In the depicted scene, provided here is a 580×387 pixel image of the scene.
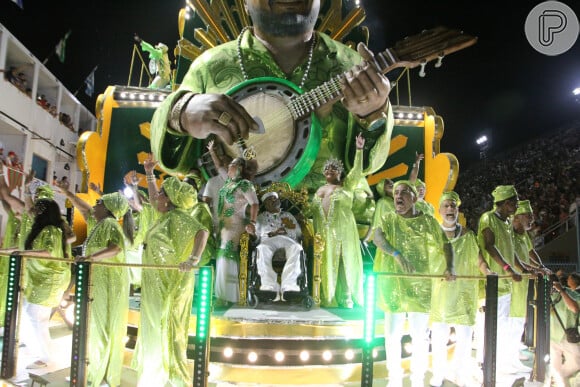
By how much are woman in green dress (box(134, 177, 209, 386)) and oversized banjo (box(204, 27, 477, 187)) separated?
4.01 ft

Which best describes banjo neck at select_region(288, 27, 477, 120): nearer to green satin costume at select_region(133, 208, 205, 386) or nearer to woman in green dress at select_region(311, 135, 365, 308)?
woman in green dress at select_region(311, 135, 365, 308)

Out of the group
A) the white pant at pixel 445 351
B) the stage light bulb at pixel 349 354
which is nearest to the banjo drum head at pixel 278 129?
the stage light bulb at pixel 349 354

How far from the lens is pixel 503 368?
3967 mm

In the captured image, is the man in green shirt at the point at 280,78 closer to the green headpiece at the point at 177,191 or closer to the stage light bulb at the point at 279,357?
the green headpiece at the point at 177,191

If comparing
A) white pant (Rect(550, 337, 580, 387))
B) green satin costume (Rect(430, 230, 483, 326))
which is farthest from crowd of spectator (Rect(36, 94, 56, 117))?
white pant (Rect(550, 337, 580, 387))

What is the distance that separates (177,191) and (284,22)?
2.13 metres

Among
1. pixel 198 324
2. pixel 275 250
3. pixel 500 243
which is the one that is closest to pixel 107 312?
pixel 198 324

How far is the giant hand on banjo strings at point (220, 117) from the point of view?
3.84 metres

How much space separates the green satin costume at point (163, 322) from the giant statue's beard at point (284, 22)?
2.38 meters

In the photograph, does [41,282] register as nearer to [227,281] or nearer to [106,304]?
[106,304]

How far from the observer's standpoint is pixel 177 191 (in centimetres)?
337

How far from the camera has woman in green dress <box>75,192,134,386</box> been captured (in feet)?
10.8

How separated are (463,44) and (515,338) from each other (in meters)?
2.57

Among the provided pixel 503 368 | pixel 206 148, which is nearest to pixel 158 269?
pixel 206 148
